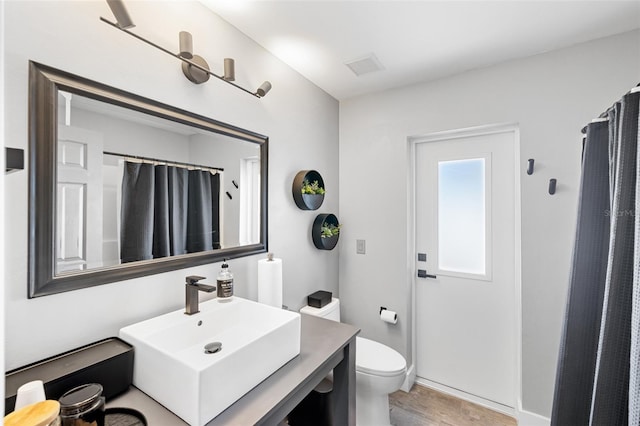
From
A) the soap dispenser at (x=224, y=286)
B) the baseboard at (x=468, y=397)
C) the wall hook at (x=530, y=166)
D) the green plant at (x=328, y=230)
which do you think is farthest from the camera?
the green plant at (x=328, y=230)

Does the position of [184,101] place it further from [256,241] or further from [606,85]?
[606,85]

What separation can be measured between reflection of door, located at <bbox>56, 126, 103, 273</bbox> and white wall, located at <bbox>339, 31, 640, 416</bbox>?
1887 mm

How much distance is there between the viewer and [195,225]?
1445mm

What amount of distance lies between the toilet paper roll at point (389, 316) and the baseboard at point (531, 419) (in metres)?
0.95

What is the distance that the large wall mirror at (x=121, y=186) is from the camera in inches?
37.1

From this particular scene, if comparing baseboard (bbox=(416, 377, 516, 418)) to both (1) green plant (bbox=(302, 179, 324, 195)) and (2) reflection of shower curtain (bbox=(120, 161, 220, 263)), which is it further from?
(2) reflection of shower curtain (bbox=(120, 161, 220, 263))

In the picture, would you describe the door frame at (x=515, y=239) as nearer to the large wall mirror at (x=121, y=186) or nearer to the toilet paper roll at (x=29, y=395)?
the large wall mirror at (x=121, y=186)

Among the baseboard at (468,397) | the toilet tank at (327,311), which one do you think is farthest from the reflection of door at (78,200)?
the baseboard at (468,397)

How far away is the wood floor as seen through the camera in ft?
6.49

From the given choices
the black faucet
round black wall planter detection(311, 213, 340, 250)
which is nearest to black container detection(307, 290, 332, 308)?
round black wall planter detection(311, 213, 340, 250)

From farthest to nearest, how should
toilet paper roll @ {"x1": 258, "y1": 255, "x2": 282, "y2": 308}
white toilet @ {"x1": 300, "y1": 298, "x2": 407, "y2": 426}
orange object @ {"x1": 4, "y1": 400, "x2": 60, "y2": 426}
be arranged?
white toilet @ {"x1": 300, "y1": 298, "x2": 407, "y2": 426}
toilet paper roll @ {"x1": 258, "y1": 255, "x2": 282, "y2": 308}
orange object @ {"x1": 4, "y1": 400, "x2": 60, "y2": 426}

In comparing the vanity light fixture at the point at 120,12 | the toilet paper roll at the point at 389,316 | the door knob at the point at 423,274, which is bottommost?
the toilet paper roll at the point at 389,316

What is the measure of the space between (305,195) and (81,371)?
4.81ft

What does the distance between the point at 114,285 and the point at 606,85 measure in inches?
107
